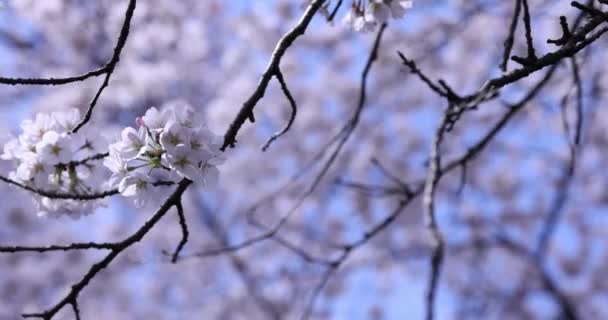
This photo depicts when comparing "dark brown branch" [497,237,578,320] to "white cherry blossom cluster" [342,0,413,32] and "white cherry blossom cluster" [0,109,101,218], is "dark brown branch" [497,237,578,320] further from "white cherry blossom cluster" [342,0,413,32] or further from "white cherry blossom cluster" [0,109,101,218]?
"white cherry blossom cluster" [0,109,101,218]

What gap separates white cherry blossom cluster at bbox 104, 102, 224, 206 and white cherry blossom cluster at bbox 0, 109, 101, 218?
0.78ft

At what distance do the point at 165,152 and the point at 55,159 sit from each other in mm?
424

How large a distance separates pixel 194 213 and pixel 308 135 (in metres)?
1.80

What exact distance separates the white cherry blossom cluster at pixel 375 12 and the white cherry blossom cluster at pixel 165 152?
0.75m

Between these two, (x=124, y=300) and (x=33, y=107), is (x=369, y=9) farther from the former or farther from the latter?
(x=124, y=300)

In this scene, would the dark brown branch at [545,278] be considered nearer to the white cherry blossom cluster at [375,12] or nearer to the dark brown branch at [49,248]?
the white cherry blossom cluster at [375,12]

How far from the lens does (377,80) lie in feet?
26.4

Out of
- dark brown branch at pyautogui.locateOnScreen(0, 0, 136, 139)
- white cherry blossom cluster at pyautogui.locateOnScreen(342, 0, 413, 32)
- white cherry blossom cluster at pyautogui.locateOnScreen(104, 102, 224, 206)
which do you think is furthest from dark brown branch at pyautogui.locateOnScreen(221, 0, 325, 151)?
white cherry blossom cluster at pyautogui.locateOnScreen(342, 0, 413, 32)

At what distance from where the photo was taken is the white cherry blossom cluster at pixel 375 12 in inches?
77.4

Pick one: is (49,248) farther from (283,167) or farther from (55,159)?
(283,167)

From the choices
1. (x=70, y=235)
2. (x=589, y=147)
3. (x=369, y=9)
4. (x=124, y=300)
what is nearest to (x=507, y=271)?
(x=589, y=147)

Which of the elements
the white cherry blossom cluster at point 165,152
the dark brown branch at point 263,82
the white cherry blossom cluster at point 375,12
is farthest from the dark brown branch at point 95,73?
the white cherry blossom cluster at point 375,12

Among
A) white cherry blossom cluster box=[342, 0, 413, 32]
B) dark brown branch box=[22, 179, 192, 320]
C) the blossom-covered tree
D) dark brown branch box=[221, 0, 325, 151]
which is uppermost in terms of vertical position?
the blossom-covered tree

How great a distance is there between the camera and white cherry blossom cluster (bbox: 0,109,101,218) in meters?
1.65
